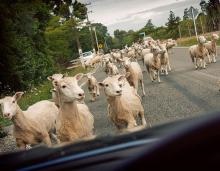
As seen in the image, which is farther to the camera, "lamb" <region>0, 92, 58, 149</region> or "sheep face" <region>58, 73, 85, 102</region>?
"lamb" <region>0, 92, 58, 149</region>

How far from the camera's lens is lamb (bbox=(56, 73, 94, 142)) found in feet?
38.0

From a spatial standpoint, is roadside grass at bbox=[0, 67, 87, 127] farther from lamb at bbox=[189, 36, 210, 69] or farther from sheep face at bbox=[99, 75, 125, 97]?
sheep face at bbox=[99, 75, 125, 97]

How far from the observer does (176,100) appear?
1972 cm

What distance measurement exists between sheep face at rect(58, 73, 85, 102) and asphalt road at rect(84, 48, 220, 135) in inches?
62.1

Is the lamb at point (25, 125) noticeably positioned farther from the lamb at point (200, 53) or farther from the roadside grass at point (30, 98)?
the lamb at point (200, 53)

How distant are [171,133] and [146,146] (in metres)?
0.06

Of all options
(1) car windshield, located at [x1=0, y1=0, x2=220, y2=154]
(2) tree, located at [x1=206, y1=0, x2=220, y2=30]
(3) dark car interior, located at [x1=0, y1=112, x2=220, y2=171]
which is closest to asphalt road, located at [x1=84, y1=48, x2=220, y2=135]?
(1) car windshield, located at [x1=0, y1=0, x2=220, y2=154]

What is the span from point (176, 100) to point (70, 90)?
8.43m

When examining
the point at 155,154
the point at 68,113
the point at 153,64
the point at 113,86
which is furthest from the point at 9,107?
the point at 153,64

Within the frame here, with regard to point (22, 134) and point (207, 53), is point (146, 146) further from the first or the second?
point (207, 53)

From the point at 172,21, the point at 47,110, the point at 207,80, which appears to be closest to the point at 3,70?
the point at 207,80

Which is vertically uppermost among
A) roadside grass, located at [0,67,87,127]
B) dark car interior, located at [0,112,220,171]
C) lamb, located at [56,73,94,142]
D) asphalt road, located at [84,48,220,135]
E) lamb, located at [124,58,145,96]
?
dark car interior, located at [0,112,220,171]

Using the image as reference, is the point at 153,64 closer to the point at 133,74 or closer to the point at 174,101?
the point at 133,74

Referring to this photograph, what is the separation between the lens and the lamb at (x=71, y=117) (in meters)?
11.6
